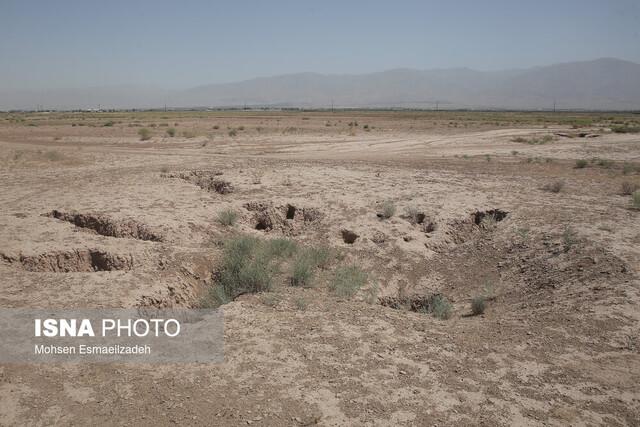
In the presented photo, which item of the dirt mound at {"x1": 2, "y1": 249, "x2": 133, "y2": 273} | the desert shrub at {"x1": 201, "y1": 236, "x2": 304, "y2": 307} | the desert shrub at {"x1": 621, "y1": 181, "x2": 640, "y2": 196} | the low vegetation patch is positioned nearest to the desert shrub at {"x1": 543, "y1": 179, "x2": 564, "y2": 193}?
the desert shrub at {"x1": 621, "y1": 181, "x2": 640, "y2": 196}

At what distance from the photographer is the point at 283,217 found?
12.3 meters

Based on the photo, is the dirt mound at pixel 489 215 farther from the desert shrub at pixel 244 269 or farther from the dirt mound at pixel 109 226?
the dirt mound at pixel 109 226

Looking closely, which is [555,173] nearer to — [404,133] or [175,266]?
[175,266]

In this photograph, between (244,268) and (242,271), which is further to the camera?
(244,268)

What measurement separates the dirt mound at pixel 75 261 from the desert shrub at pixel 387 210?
5836 millimetres

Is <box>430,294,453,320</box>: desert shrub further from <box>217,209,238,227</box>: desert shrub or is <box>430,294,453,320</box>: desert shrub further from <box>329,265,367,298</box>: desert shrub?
<box>217,209,238,227</box>: desert shrub

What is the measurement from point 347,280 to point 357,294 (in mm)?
290

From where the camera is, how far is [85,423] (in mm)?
4527

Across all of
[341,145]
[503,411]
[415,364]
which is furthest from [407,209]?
[341,145]

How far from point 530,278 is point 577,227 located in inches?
86.3

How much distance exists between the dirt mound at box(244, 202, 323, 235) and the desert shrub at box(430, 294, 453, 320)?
3.97m

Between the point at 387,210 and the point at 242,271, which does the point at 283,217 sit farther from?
the point at 242,271

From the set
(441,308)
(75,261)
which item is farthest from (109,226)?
(441,308)

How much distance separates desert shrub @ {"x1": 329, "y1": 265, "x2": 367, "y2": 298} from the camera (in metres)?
8.30
